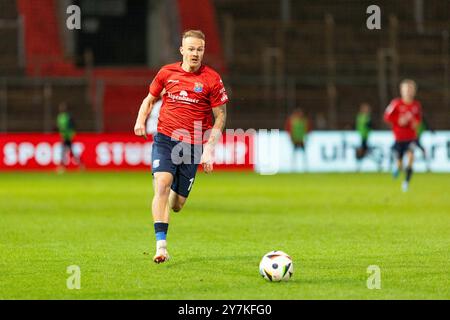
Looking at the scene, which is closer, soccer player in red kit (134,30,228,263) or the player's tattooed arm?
the player's tattooed arm

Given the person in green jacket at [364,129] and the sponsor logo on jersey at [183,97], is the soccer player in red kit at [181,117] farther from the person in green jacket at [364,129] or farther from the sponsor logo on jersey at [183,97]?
the person in green jacket at [364,129]

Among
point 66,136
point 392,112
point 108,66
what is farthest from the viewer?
point 108,66

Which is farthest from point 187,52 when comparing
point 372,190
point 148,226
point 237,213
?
point 372,190

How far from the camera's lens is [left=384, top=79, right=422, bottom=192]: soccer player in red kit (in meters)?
25.6

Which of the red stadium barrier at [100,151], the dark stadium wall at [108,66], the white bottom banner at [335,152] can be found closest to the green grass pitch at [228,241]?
the red stadium barrier at [100,151]

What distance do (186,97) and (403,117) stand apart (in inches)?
561

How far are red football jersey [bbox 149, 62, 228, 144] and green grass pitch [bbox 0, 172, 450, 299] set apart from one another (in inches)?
56.7

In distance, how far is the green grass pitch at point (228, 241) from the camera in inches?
394

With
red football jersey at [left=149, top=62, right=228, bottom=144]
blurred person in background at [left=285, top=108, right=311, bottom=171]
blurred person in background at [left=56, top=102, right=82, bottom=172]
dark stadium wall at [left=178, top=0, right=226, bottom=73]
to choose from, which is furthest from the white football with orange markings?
dark stadium wall at [left=178, top=0, right=226, bottom=73]

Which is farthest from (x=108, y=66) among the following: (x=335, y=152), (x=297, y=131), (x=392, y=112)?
(x=392, y=112)

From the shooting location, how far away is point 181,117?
12305 millimetres

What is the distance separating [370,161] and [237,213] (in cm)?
1751

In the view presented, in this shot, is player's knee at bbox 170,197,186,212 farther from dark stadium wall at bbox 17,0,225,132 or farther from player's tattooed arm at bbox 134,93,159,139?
dark stadium wall at bbox 17,0,225,132

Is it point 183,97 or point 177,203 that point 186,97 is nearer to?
point 183,97
